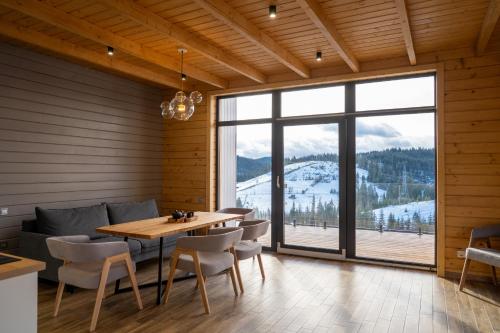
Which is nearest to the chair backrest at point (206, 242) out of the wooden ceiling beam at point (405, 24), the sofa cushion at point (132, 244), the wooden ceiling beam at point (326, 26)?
the sofa cushion at point (132, 244)

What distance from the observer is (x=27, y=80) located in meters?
4.43

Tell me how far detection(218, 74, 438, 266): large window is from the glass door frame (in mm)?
15

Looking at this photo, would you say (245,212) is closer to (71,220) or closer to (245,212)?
(245,212)

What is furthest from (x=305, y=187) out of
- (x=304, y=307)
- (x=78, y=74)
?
(x=78, y=74)

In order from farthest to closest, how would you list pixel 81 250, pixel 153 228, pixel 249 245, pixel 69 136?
pixel 69 136 < pixel 249 245 < pixel 153 228 < pixel 81 250

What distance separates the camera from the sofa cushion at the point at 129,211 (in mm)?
5074

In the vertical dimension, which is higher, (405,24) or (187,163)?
(405,24)

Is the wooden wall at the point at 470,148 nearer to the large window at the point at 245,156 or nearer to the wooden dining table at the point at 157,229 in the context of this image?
the large window at the point at 245,156

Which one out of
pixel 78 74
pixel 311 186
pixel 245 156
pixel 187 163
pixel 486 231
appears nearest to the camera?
pixel 486 231

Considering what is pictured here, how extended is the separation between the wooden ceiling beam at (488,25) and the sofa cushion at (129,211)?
190 inches

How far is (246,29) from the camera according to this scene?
12.0 feet

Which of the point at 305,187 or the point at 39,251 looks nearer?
the point at 39,251

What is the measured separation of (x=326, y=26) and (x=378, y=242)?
3141 mm

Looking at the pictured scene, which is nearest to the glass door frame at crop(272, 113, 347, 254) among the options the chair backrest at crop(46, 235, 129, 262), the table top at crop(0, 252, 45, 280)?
the chair backrest at crop(46, 235, 129, 262)
